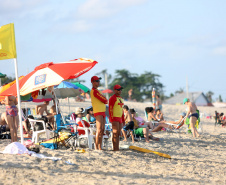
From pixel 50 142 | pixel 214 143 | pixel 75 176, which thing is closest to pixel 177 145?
pixel 214 143

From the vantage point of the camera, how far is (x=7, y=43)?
7445 mm

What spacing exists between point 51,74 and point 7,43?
101cm

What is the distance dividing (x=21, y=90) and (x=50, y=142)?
48.6 inches

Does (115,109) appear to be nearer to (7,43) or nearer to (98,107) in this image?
(98,107)

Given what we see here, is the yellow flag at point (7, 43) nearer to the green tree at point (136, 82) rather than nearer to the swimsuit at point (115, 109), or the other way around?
the swimsuit at point (115, 109)

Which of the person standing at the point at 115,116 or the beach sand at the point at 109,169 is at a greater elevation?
the person standing at the point at 115,116

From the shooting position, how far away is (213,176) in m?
6.57

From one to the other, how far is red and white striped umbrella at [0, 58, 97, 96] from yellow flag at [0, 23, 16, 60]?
2.26ft

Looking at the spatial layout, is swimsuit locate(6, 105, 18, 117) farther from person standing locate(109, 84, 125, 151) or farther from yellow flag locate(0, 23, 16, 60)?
person standing locate(109, 84, 125, 151)

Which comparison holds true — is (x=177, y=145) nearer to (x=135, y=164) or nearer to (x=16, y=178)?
(x=135, y=164)

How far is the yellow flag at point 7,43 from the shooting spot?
740 centimetres

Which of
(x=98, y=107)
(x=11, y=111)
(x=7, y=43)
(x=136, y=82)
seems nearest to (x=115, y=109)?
(x=98, y=107)

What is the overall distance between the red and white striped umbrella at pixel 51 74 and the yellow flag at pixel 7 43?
689mm

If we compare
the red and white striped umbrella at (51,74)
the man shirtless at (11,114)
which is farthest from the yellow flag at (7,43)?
the man shirtless at (11,114)
